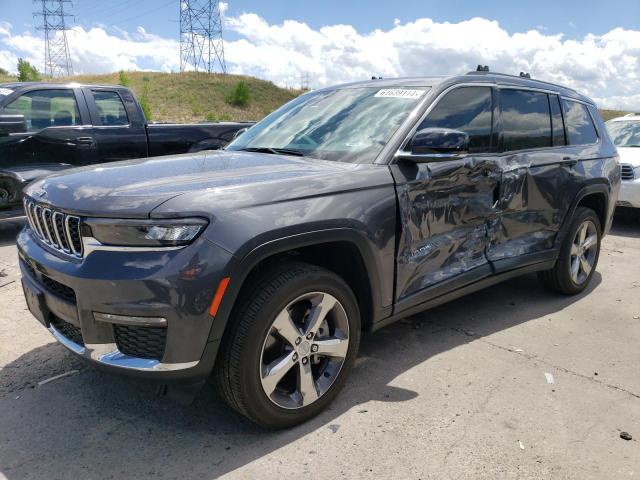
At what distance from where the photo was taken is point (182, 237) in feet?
7.38

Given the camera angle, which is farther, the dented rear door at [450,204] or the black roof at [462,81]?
the black roof at [462,81]

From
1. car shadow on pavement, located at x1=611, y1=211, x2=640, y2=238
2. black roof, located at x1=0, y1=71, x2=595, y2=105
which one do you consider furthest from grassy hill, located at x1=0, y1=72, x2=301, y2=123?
black roof, located at x1=0, y1=71, x2=595, y2=105

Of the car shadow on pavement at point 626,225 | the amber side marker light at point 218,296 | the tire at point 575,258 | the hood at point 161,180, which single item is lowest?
the car shadow on pavement at point 626,225

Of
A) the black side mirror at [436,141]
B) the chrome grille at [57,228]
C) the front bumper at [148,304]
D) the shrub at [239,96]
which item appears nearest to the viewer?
the front bumper at [148,304]

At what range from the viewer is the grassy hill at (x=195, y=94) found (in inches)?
1981

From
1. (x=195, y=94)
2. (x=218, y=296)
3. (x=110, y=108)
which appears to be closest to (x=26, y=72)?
(x=195, y=94)

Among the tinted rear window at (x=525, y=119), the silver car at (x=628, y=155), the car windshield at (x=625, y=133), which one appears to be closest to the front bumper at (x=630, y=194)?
the silver car at (x=628, y=155)

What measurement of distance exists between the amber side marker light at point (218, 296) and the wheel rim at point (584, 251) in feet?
11.1

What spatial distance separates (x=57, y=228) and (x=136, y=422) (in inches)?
41.8

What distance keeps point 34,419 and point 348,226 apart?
1896mm

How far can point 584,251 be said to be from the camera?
191 inches

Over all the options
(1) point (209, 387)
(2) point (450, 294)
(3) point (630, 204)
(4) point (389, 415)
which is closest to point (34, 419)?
(1) point (209, 387)

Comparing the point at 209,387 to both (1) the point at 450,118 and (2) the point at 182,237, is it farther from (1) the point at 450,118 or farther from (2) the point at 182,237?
(1) the point at 450,118

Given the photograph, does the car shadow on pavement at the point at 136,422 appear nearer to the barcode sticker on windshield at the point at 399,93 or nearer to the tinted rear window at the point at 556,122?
the barcode sticker on windshield at the point at 399,93
